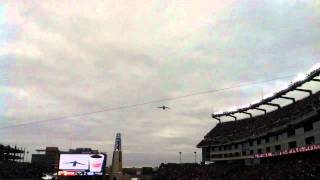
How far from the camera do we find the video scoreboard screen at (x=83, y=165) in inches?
3607

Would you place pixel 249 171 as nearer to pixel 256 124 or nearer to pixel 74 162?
pixel 256 124

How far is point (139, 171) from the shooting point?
18950 centimetres

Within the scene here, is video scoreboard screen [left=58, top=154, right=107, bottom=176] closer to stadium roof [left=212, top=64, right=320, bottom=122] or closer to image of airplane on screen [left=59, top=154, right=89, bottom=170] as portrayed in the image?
image of airplane on screen [left=59, top=154, right=89, bottom=170]

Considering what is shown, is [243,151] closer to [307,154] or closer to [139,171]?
[307,154]

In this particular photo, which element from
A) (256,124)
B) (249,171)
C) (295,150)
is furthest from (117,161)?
(295,150)

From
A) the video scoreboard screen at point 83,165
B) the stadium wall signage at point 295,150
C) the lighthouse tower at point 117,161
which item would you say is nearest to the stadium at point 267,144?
the stadium wall signage at point 295,150

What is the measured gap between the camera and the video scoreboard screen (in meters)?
91.6

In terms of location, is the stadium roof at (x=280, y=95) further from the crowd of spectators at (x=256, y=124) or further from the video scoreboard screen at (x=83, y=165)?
the video scoreboard screen at (x=83, y=165)

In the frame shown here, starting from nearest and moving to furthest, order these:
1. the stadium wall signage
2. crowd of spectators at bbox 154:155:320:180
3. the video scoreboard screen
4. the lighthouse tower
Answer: crowd of spectators at bbox 154:155:320:180 → the stadium wall signage → the video scoreboard screen → the lighthouse tower

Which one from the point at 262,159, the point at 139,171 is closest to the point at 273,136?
the point at 262,159

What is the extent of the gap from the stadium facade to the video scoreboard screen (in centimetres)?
3869

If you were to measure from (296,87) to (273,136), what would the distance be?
12.5 m

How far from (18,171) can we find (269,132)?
7467 centimetres

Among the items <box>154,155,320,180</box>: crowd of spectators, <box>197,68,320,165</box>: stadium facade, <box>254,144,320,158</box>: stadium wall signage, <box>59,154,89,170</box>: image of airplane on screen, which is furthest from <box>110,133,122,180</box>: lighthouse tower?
<box>254,144,320,158</box>: stadium wall signage
